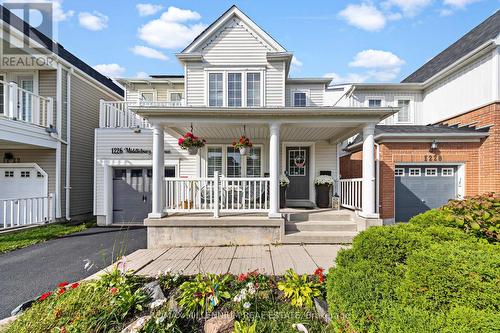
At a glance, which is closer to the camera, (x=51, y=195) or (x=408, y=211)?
(x=408, y=211)

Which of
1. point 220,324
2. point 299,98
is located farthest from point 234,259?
point 299,98

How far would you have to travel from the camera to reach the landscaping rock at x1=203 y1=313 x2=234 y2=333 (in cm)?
249

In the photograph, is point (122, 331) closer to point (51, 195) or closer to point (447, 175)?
point (51, 195)

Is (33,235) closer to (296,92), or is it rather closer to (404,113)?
(296,92)

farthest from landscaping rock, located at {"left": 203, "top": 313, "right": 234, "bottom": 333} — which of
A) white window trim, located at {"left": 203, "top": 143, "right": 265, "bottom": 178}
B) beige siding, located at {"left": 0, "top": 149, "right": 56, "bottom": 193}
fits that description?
beige siding, located at {"left": 0, "top": 149, "right": 56, "bottom": 193}

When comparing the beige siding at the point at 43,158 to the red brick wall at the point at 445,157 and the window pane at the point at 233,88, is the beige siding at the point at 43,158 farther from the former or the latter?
the red brick wall at the point at 445,157

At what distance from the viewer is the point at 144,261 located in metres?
4.60

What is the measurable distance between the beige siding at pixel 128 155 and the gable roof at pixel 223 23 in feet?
11.6

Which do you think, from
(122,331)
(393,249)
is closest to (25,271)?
(122,331)

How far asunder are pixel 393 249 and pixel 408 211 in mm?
6462

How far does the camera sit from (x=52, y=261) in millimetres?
5051

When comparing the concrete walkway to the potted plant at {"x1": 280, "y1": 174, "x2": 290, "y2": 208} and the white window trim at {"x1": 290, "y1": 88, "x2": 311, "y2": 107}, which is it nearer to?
the potted plant at {"x1": 280, "y1": 174, "x2": 290, "y2": 208}

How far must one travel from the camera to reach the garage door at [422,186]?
7820 mm

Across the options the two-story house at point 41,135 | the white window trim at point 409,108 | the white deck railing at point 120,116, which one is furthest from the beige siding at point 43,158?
the white window trim at point 409,108
